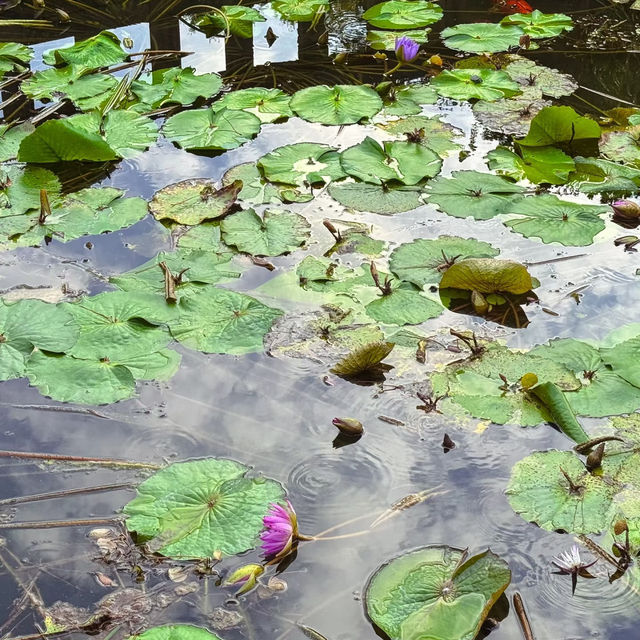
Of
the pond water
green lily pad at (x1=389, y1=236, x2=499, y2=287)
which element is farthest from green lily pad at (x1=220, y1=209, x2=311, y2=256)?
green lily pad at (x1=389, y1=236, x2=499, y2=287)

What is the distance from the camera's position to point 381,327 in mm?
2764

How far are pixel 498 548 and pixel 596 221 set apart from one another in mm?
1721

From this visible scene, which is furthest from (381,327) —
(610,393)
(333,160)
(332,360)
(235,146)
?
(235,146)

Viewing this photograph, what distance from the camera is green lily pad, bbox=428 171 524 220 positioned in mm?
3346

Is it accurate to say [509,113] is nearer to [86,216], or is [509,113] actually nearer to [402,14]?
[402,14]

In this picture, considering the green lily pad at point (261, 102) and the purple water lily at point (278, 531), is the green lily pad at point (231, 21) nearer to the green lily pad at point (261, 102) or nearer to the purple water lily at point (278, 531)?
Result: the green lily pad at point (261, 102)

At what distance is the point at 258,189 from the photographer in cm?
358

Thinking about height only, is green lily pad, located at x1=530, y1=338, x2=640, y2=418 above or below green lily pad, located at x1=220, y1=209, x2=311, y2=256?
below

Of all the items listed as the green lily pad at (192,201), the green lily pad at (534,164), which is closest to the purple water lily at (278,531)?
the green lily pad at (192,201)

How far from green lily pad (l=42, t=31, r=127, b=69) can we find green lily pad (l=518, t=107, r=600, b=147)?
253cm

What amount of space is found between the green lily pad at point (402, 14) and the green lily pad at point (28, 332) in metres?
3.47

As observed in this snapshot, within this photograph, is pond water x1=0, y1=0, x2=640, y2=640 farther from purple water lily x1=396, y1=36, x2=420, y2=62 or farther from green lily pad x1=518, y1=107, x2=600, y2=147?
purple water lily x1=396, y1=36, x2=420, y2=62

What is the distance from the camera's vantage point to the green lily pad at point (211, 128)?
3947 millimetres

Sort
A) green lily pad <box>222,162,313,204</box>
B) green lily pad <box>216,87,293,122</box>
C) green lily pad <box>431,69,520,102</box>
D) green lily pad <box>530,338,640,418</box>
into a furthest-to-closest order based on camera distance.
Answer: green lily pad <box>431,69,520,102</box>, green lily pad <box>216,87,293,122</box>, green lily pad <box>222,162,313,204</box>, green lily pad <box>530,338,640,418</box>
